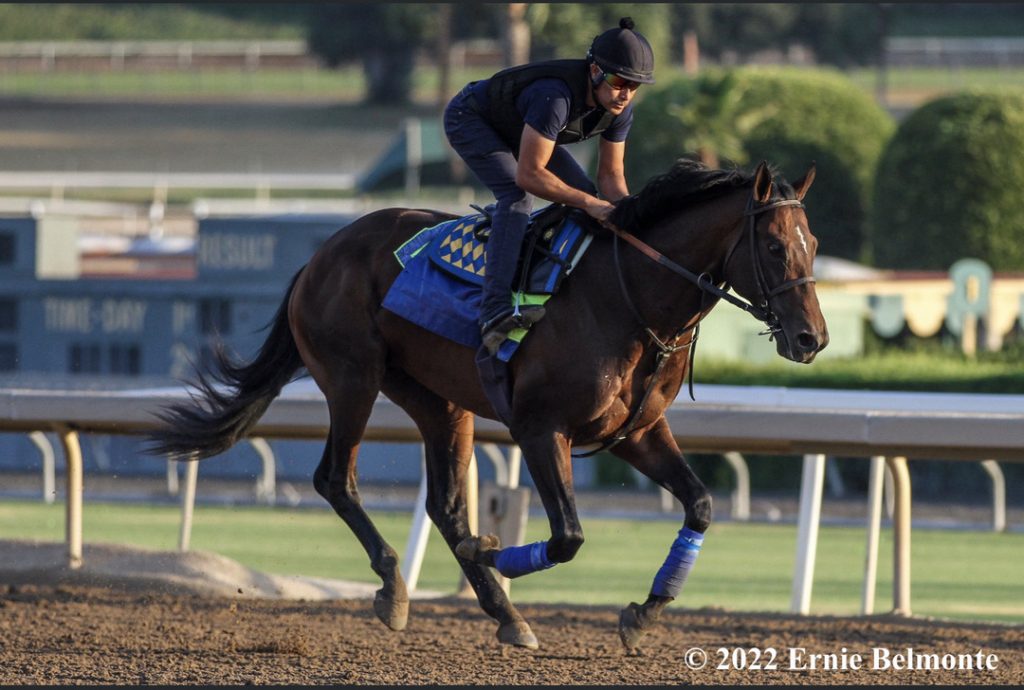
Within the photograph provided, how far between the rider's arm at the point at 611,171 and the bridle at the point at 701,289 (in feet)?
1.10

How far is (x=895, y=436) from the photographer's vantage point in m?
6.32

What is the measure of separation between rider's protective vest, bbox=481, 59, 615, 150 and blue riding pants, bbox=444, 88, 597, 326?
5 cm

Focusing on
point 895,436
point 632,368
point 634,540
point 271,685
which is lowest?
point 634,540

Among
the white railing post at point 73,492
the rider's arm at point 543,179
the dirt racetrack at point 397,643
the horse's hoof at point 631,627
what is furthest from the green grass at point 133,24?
the horse's hoof at point 631,627

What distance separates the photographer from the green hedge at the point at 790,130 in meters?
19.9

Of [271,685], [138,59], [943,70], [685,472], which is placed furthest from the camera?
[138,59]

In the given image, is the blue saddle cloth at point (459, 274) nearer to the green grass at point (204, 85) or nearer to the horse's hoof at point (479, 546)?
the horse's hoof at point (479, 546)

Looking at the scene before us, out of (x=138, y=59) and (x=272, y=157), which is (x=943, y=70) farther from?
(x=138, y=59)

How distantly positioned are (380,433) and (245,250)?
6.48m

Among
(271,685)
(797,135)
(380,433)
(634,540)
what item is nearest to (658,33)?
(797,135)

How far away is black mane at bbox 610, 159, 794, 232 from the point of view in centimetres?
516

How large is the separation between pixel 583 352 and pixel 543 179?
514 millimetres

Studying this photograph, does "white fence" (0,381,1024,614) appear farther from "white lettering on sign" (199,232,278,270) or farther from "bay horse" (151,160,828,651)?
"white lettering on sign" (199,232,278,270)

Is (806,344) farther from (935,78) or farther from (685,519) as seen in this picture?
(935,78)
